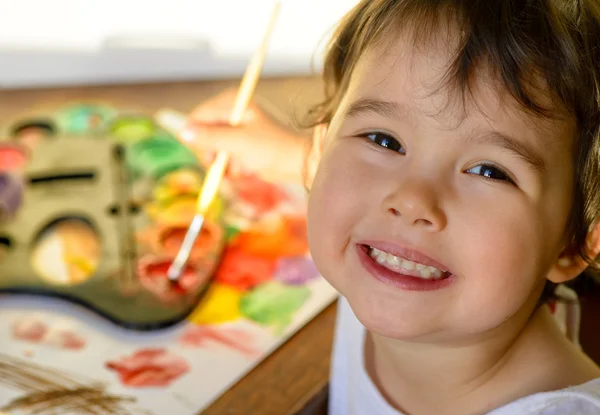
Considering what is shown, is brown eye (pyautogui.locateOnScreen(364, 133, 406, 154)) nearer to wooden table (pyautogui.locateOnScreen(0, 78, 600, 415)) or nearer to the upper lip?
the upper lip

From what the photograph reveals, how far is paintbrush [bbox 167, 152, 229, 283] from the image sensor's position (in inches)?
27.2

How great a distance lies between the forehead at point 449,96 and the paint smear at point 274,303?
265mm

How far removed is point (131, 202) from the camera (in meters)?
0.75

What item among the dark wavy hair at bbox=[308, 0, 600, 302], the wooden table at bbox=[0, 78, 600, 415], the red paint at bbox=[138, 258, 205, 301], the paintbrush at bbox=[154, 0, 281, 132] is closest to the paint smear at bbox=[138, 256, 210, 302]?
the red paint at bbox=[138, 258, 205, 301]

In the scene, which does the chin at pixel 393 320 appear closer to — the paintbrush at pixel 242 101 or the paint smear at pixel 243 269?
the paint smear at pixel 243 269

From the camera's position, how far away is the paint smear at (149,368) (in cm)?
60

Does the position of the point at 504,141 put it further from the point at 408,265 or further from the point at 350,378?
the point at 350,378

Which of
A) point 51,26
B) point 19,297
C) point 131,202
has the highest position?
point 51,26


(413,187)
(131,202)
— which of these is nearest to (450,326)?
(413,187)

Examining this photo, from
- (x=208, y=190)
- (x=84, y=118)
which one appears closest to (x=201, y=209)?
(x=208, y=190)

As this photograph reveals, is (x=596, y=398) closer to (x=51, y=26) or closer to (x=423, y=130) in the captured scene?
(x=423, y=130)

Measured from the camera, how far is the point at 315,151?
718mm

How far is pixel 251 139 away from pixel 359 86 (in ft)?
1.26

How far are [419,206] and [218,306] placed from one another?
0.29 meters
